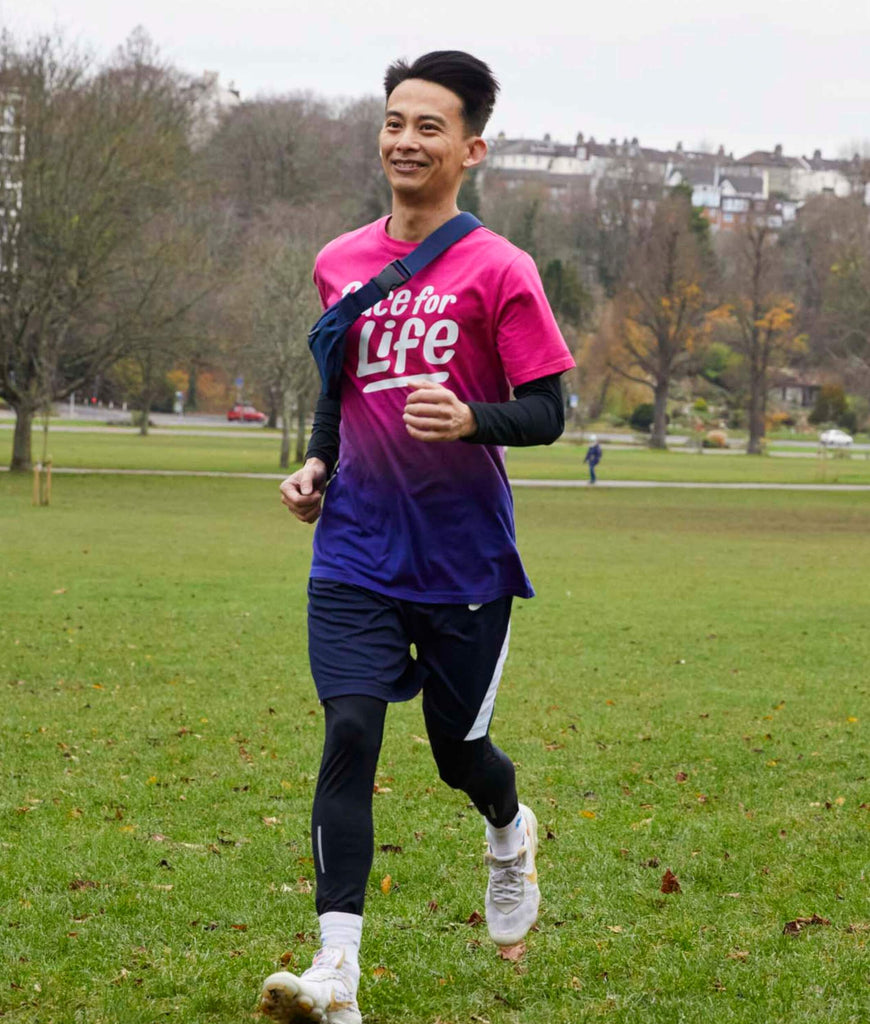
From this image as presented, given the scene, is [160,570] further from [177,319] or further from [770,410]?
[770,410]

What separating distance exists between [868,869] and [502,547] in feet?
7.94

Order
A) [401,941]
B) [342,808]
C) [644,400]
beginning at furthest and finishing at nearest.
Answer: [644,400] < [401,941] < [342,808]

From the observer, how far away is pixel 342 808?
4121 millimetres

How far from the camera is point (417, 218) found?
4.40m

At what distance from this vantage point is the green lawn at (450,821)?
174 inches

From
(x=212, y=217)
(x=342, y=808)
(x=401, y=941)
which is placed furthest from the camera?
(x=212, y=217)

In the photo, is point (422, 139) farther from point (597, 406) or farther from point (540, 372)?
point (597, 406)

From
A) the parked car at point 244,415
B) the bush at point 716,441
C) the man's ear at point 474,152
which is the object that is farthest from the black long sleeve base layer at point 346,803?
the parked car at point 244,415

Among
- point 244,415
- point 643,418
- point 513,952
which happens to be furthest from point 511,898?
point 643,418

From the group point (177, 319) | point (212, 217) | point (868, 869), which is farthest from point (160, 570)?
point (212, 217)

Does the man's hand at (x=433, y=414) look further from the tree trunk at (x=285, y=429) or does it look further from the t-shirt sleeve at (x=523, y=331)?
the tree trunk at (x=285, y=429)

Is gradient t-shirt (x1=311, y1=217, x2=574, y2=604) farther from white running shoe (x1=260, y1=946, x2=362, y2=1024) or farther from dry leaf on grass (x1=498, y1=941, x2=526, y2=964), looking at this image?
dry leaf on grass (x1=498, y1=941, x2=526, y2=964)

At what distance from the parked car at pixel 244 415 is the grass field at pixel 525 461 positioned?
21.0m

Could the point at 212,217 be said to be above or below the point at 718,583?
above
